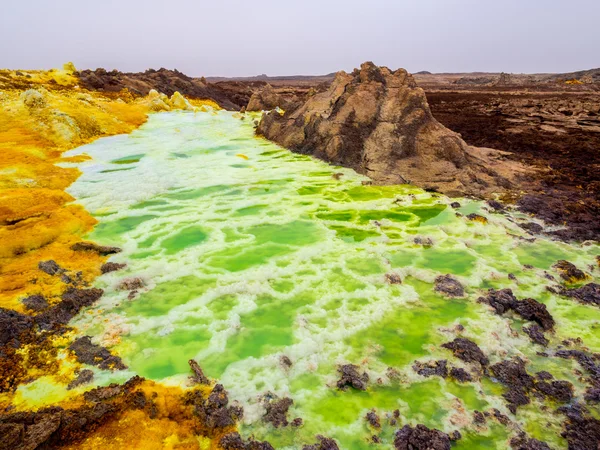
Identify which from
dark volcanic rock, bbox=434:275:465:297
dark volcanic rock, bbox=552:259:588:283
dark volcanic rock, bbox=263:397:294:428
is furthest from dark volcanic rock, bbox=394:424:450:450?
dark volcanic rock, bbox=552:259:588:283

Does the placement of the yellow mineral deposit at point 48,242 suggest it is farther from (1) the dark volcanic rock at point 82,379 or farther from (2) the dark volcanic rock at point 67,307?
(2) the dark volcanic rock at point 67,307

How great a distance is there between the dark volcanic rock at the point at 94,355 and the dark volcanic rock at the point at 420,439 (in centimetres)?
392

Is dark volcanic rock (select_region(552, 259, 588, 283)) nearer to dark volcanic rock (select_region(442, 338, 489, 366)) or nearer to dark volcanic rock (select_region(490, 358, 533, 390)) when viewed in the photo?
dark volcanic rock (select_region(490, 358, 533, 390))

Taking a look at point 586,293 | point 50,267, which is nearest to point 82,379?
point 50,267

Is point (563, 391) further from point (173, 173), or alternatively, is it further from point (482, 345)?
point (173, 173)

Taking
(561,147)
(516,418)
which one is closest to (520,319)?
(516,418)

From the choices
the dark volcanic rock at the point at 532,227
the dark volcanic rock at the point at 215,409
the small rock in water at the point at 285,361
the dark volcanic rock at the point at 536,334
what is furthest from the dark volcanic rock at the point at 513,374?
the dark volcanic rock at the point at 532,227

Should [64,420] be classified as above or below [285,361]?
above

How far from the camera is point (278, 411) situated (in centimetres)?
462

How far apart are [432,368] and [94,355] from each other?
5024 millimetres

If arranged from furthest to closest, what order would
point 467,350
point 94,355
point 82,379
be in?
point 467,350 → point 94,355 → point 82,379

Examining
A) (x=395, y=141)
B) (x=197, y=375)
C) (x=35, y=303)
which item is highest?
(x=395, y=141)

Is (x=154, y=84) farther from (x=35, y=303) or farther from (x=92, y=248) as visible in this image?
(x=35, y=303)

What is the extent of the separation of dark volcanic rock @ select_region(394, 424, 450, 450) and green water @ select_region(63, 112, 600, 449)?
0.15 metres
